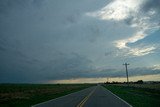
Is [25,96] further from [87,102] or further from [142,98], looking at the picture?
[87,102]

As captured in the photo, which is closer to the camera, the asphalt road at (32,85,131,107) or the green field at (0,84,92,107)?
the asphalt road at (32,85,131,107)

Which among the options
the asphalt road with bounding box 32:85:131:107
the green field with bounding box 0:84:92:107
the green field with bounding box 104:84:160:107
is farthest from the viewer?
the green field with bounding box 0:84:92:107

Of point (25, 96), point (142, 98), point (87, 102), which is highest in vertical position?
A: point (25, 96)

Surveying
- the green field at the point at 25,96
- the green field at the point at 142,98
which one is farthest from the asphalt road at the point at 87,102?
the green field at the point at 25,96

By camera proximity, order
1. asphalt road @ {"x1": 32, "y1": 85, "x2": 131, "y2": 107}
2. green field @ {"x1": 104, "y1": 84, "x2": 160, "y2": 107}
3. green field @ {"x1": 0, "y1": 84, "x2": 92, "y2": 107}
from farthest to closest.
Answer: green field @ {"x1": 0, "y1": 84, "x2": 92, "y2": 107}, green field @ {"x1": 104, "y1": 84, "x2": 160, "y2": 107}, asphalt road @ {"x1": 32, "y1": 85, "x2": 131, "y2": 107}

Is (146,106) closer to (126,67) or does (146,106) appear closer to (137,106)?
(137,106)

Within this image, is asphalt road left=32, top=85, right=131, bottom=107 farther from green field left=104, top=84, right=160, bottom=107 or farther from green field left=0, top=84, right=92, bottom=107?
green field left=0, top=84, right=92, bottom=107

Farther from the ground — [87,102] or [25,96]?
[25,96]

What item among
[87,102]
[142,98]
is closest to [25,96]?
[142,98]

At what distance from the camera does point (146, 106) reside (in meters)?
19.7

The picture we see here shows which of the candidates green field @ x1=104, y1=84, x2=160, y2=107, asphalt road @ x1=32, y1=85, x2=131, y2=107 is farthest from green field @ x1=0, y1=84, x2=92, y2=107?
green field @ x1=104, y1=84, x2=160, y2=107

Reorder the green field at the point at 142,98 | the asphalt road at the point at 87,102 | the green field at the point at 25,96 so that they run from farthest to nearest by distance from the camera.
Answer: the green field at the point at 25,96, the green field at the point at 142,98, the asphalt road at the point at 87,102

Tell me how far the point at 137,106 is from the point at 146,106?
738 millimetres

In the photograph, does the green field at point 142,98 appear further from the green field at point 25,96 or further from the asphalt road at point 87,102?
the green field at point 25,96
